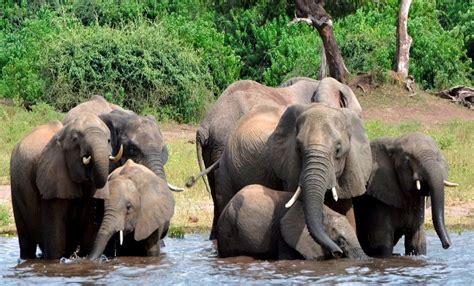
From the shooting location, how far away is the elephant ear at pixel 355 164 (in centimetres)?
1030

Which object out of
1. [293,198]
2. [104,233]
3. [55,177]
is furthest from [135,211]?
[293,198]

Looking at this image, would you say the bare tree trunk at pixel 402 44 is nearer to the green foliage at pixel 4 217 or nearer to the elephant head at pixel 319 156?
the green foliage at pixel 4 217

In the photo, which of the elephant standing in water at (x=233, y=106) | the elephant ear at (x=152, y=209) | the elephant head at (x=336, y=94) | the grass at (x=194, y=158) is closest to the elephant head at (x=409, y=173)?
the elephant ear at (x=152, y=209)

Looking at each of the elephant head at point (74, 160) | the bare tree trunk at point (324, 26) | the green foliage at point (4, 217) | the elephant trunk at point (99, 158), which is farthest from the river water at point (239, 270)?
the bare tree trunk at point (324, 26)

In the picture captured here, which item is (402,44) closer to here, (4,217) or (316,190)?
(4,217)

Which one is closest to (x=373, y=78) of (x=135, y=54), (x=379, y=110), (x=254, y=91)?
(x=379, y=110)

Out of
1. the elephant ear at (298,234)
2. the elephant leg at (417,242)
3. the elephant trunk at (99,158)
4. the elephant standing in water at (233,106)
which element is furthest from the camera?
the elephant standing in water at (233,106)

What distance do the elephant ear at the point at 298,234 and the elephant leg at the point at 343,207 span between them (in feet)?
1.34

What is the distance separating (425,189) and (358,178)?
61 cm

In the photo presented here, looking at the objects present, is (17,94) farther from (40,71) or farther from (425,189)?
(425,189)

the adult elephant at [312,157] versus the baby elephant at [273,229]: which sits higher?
the adult elephant at [312,157]

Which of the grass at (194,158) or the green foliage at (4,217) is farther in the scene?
the grass at (194,158)

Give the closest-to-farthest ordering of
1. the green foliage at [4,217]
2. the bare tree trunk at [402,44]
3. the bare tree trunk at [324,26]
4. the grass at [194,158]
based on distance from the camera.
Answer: the green foliage at [4,217], the grass at [194,158], the bare tree trunk at [324,26], the bare tree trunk at [402,44]

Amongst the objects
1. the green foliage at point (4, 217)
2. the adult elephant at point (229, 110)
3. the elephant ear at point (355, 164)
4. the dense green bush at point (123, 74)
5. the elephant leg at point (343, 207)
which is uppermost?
the dense green bush at point (123, 74)
